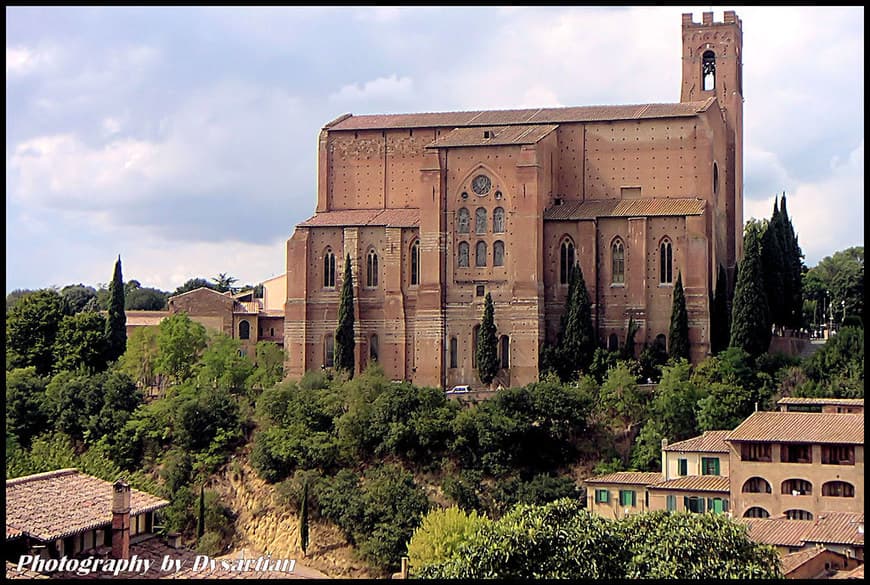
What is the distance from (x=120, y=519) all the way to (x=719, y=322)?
2739cm

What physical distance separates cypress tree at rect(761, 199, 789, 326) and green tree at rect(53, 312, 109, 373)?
26637 millimetres

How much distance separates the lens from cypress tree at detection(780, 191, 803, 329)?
52.8 meters

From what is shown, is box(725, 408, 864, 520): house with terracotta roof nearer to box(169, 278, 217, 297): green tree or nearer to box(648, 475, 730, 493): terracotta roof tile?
box(648, 475, 730, 493): terracotta roof tile

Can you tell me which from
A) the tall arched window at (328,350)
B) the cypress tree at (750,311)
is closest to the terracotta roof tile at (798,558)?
the cypress tree at (750,311)

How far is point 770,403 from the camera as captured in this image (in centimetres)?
4269

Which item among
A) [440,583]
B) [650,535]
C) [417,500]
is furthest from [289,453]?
[440,583]

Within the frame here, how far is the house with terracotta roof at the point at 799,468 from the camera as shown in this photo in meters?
34.5

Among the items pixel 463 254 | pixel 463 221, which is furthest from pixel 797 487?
pixel 463 221

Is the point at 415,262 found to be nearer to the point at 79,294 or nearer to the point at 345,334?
the point at 345,334

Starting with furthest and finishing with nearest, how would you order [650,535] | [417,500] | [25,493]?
[417,500] < [25,493] < [650,535]

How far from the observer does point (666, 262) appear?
48688 millimetres

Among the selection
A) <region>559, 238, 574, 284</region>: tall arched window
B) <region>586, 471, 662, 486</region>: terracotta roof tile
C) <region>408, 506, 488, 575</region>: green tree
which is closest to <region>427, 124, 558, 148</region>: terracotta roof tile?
<region>559, 238, 574, 284</region>: tall arched window

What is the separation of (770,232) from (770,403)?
1159cm

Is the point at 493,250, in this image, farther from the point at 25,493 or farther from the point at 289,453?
the point at 25,493
